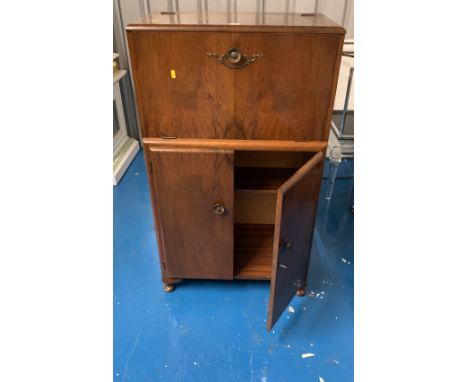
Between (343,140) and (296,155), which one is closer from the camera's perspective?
(296,155)

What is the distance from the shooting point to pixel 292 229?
38.4 inches

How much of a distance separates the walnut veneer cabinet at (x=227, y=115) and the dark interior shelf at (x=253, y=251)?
134 mm

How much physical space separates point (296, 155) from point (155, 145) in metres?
0.58

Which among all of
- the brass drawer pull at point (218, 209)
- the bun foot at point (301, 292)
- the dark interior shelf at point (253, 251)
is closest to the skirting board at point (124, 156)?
the dark interior shelf at point (253, 251)

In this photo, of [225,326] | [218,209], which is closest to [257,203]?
[218,209]

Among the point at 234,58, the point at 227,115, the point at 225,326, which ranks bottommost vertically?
the point at 225,326

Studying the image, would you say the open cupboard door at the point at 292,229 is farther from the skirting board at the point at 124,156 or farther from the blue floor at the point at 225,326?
the skirting board at the point at 124,156

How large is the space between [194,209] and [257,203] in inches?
15.1

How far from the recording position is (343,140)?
1.61 m

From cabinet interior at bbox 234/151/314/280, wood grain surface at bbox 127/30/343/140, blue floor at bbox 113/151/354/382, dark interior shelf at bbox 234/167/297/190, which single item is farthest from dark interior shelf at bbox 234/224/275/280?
wood grain surface at bbox 127/30/343/140

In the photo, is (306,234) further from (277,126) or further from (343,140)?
(343,140)

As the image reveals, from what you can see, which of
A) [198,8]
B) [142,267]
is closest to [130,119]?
[198,8]

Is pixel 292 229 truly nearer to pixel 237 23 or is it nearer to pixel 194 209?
pixel 194 209

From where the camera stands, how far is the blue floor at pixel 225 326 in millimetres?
1078
